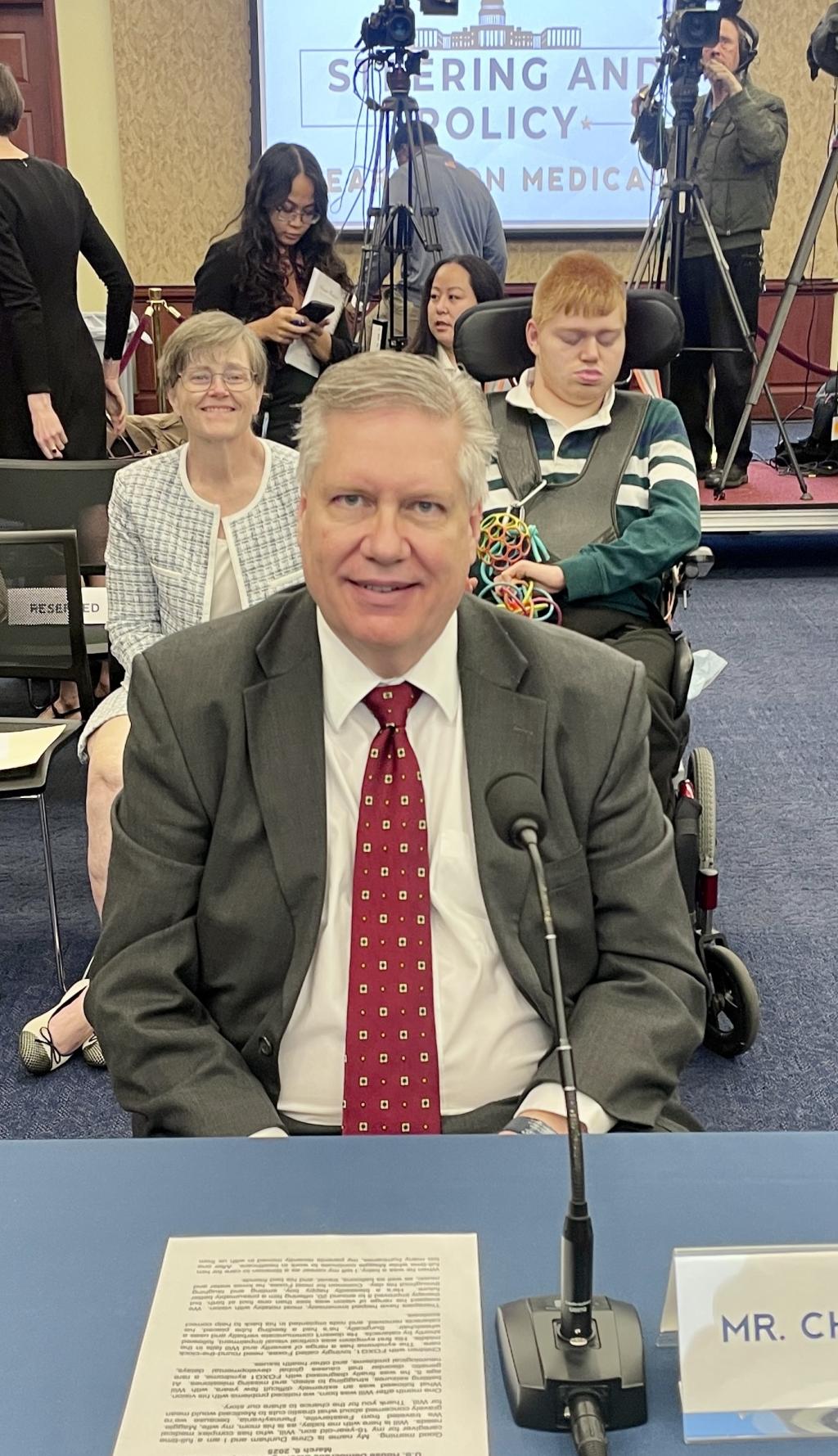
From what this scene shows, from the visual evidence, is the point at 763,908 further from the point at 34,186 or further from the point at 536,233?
the point at 536,233

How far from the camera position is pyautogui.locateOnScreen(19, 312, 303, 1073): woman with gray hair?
2406 millimetres

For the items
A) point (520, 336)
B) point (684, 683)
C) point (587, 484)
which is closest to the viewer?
point (684, 683)

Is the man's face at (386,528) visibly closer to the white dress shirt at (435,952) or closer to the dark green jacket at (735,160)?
the white dress shirt at (435,952)

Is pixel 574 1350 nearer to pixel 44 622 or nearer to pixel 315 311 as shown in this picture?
pixel 44 622

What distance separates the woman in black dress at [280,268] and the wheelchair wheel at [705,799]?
146cm

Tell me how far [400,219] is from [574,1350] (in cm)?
406

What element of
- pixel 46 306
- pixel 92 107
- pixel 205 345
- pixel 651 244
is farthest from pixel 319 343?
pixel 92 107

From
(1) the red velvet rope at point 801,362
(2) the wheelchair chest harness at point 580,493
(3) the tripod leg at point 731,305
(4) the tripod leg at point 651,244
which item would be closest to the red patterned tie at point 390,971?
(2) the wheelchair chest harness at point 580,493

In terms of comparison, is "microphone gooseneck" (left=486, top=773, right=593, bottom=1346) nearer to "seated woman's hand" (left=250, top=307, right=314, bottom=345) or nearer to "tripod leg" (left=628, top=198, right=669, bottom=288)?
"seated woman's hand" (left=250, top=307, right=314, bottom=345)

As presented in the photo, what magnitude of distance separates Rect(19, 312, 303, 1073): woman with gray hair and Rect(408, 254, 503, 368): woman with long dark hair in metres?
1.07

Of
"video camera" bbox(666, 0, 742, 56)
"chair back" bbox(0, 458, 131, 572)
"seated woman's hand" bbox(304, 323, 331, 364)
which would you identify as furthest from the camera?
"video camera" bbox(666, 0, 742, 56)

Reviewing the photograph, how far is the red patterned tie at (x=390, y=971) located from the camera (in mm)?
1224

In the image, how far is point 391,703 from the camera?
49.6 inches

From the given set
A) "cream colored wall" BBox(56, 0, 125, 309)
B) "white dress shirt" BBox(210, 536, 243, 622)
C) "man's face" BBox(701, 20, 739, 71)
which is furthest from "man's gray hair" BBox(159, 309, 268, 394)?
"cream colored wall" BBox(56, 0, 125, 309)
